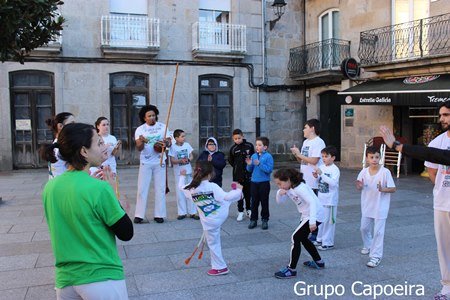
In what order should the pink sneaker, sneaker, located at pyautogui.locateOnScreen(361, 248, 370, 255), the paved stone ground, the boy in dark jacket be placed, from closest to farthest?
the paved stone ground < the pink sneaker < sneaker, located at pyautogui.locateOnScreen(361, 248, 370, 255) < the boy in dark jacket

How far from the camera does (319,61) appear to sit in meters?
15.9

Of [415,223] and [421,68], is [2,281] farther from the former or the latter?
[421,68]

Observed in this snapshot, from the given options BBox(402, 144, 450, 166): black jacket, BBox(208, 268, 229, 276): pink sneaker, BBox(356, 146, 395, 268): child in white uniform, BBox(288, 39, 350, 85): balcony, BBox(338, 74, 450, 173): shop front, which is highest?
BBox(288, 39, 350, 85): balcony

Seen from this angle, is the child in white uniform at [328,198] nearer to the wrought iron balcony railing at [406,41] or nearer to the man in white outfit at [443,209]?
the man in white outfit at [443,209]

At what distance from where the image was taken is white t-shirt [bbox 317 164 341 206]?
555 centimetres

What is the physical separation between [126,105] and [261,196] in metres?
9.51

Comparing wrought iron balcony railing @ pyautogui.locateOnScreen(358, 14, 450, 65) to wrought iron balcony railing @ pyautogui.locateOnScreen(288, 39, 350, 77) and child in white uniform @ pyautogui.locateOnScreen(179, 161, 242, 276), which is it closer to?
wrought iron balcony railing @ pyautogui.locateOnScreen(288, 39, 350, 77)

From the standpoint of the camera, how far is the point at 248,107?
1653 centimetres

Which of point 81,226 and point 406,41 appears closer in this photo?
point 81,226

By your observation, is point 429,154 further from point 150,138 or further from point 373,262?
point 150,138

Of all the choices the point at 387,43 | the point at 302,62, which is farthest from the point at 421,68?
the point at 302,62

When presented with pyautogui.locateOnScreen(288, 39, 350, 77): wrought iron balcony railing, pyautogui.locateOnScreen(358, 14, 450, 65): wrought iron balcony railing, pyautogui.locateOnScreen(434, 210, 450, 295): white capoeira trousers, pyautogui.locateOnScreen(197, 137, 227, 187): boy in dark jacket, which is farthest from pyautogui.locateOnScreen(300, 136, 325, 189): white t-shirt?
pyautogui.locateOnScreen(288, 39, 350, 77): wrought iron balcony railing

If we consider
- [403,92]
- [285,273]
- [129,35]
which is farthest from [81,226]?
[129,35]

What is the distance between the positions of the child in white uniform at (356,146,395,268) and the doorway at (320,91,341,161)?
11442mm
